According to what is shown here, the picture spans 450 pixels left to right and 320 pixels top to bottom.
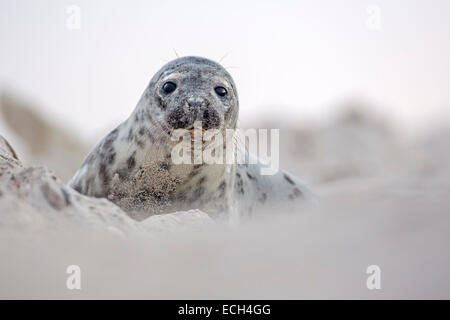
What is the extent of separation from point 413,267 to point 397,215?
514mm

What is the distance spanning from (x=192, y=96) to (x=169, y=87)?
0.31 m

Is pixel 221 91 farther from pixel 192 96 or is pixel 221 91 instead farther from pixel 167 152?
pixel 167 152

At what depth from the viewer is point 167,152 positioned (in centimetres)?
408

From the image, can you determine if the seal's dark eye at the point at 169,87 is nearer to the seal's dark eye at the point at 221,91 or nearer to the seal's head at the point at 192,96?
the seal's head at the point at 192,96

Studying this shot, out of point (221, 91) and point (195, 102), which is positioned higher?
point (221, 91)

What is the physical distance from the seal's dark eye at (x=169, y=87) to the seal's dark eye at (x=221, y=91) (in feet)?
1.07

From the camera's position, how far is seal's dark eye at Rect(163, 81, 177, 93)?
4.17 meters

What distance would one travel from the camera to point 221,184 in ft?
14.4

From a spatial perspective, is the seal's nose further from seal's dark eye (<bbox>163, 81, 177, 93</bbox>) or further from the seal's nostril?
seal's dark eye (<bbox>163, 81, 177, 93</bbox>)

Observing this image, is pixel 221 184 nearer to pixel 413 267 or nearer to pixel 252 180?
pixel 252 180

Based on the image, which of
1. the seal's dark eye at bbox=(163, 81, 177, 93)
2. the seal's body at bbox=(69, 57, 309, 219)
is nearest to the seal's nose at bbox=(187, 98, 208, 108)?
the seal's body at bbox=(69, 57, 309, 219)

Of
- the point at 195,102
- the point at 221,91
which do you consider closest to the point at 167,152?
the point at 195,102

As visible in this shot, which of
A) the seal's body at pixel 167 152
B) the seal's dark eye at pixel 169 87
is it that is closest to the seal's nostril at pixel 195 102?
the seal's body at pixel 167 152

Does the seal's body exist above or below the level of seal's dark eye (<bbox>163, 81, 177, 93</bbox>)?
below
